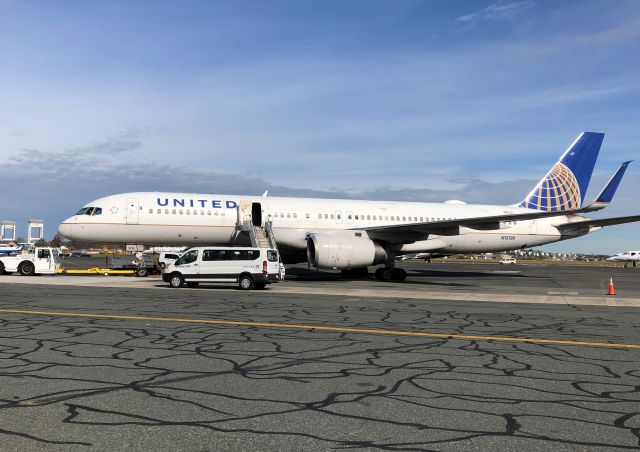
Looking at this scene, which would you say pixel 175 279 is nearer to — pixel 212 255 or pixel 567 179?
pixel 212 255

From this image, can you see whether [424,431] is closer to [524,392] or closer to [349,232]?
[524,392]

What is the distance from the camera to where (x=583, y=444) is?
492 centimetres

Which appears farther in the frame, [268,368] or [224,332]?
[224,332]

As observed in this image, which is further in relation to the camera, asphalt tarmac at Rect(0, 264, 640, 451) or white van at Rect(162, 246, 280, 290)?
white van at Rect(162, 246, 280, 290)

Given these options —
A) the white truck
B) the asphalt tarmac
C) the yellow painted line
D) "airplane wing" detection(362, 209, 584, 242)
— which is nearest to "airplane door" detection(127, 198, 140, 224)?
the white truck

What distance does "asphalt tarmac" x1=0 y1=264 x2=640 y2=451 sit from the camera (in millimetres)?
5070

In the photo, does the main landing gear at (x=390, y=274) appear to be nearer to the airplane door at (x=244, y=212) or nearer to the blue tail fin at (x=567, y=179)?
the airplane door at (x=244, y=212)

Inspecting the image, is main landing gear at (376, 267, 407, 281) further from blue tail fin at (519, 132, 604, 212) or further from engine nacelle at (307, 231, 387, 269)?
A: blue tail fin at (519, 132, 604, 212)

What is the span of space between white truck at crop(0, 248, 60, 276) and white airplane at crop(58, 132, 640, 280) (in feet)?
15.5

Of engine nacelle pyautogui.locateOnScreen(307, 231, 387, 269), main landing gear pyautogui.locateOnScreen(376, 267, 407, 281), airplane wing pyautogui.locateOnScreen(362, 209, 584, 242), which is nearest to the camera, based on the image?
engine nacelle pyautogui.locateOnScreen(307, 231, 387, 269)

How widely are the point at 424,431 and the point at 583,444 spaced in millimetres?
1337

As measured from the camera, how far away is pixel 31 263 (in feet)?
105

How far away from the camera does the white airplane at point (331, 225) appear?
92.5ft

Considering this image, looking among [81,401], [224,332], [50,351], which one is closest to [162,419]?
[81,401]
